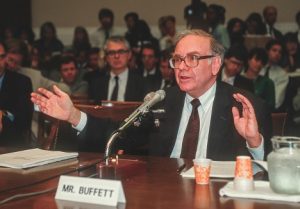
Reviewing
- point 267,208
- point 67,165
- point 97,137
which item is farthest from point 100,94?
point 267,208

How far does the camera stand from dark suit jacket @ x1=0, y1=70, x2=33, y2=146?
15.0ft

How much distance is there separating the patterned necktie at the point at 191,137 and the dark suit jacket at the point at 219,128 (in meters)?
0.07

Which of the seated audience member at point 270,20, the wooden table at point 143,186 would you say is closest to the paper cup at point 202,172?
the wooden table at point 143,186

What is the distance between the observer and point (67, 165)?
245 centimetres

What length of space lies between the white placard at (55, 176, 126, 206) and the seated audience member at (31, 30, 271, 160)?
0.90 meters

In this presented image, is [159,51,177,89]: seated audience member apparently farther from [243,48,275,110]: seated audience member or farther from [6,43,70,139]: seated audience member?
[6,43,70,139]: seated audience member

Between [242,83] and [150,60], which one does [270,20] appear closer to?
[150,60]

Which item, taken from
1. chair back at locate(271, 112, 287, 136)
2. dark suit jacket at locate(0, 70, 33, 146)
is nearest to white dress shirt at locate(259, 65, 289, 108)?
dark suit jacket at locate(0, 70, 33, 146)

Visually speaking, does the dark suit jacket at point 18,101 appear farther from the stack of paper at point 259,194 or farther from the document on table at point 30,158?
the stack of paper at point 259,194

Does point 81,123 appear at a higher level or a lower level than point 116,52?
lower

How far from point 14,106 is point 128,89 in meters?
1.33

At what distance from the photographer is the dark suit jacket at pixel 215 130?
2.87 m

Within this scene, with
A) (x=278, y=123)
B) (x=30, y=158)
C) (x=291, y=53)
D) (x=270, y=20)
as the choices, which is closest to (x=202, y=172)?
(x=30, y=158)

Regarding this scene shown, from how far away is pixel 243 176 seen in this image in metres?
1.94
